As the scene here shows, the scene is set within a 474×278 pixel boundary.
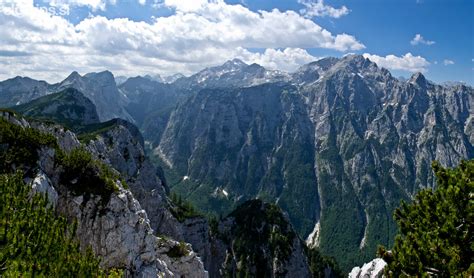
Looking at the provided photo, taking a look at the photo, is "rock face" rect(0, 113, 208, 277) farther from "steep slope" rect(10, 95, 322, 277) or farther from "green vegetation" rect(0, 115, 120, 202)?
"steep slope" rect(10, 95, 322, 277)

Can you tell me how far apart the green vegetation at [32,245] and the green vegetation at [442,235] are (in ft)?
85.2

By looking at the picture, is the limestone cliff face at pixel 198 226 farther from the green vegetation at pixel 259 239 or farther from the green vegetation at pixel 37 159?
the green vegetation at pixel 37 159

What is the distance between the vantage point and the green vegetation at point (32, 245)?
30609 mm

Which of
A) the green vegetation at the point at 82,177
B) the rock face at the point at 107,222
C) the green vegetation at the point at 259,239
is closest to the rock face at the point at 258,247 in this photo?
the green vegetation at the point at 259,239

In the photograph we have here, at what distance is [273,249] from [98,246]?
12456 centimetres

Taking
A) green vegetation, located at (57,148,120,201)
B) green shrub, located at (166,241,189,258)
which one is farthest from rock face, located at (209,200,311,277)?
green vegetation, located at (57,148,120,201)

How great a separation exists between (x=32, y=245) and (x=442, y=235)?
34.2 meters

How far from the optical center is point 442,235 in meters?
33.5

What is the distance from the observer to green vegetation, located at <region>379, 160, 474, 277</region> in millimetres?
31625

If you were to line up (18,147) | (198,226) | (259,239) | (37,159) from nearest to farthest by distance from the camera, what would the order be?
(18,147)
(37,159)
(198,226)
(259,239)

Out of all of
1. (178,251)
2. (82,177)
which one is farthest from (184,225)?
(82,177)

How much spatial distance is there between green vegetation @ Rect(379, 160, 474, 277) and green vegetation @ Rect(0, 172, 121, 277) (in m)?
26.0

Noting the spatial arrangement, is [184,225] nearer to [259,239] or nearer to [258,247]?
[258,247]

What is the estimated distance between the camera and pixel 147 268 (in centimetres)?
6519
